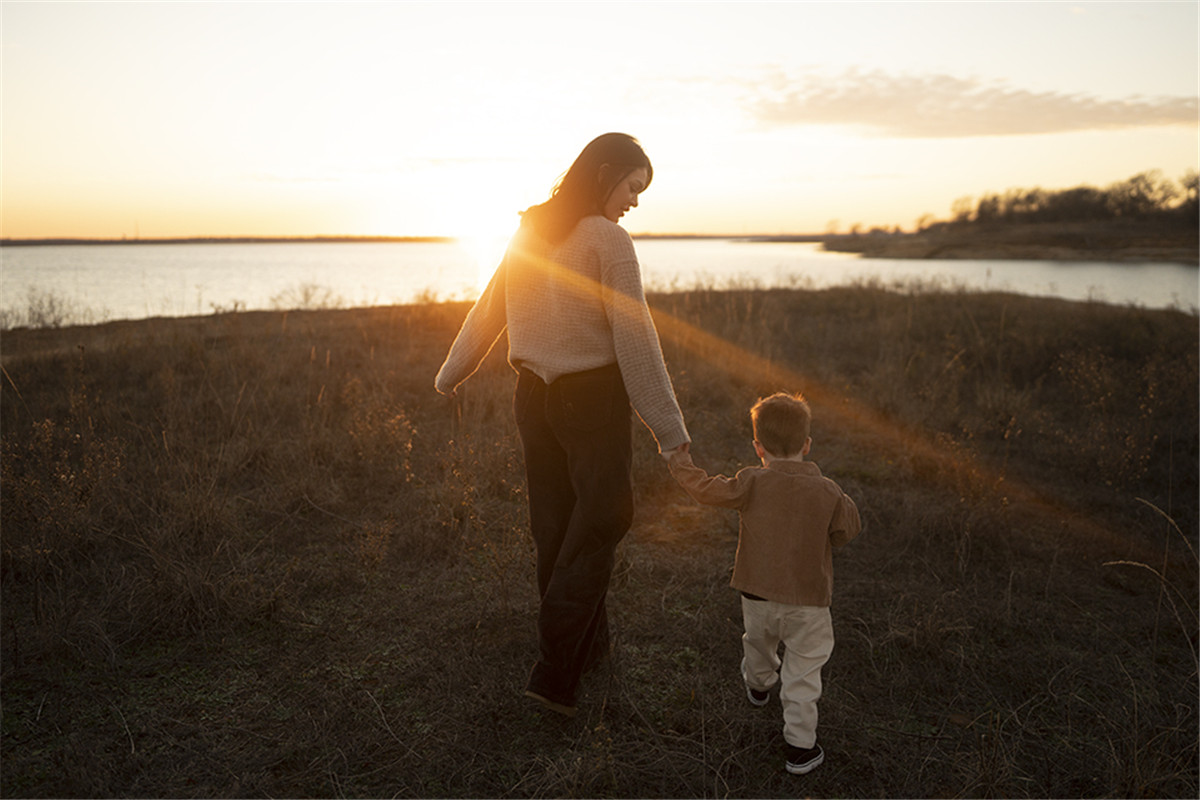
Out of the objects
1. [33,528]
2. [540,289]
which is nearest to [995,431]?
[540,289]

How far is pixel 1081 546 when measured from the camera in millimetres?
4246

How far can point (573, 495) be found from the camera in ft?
8.61

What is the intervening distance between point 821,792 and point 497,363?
5.93m

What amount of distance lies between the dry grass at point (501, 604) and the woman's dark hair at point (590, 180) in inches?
70.6

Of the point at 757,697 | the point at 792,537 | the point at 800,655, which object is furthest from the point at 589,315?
the point at 757,697

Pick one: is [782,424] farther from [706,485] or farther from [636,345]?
[636,345]

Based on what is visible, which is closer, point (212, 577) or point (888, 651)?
point (888, 651)

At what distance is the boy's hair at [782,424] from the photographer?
234 centimetres

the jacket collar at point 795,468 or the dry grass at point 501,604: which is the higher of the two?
the jacket collar at point 795,468

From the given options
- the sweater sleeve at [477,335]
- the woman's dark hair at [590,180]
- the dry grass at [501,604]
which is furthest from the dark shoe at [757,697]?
the woman's dark hair at [590,180]

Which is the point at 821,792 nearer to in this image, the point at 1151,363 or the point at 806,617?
the point at 806,617

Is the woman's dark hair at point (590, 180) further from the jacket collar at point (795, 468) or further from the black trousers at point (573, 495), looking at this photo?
the jacket collar at point (795, 468)

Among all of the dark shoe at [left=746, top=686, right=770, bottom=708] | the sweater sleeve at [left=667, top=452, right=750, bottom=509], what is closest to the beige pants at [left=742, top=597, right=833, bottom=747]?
the dark shoe at [left=746, top=686, right=770, bottom=708]

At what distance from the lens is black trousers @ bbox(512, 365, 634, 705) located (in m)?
2.37
